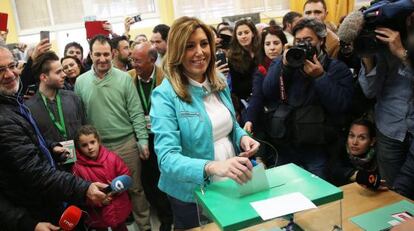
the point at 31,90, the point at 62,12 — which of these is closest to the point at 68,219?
the point at 31,90

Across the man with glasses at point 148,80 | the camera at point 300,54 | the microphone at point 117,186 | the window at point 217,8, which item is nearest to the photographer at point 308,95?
the camera at point 300,54

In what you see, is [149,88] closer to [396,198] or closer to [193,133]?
[193,133]

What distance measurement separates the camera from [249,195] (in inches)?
42.9

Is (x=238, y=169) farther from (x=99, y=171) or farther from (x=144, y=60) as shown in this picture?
(x=144, y=60)

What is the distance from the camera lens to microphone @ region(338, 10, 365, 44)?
5.60 ft

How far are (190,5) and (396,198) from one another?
17.2ft

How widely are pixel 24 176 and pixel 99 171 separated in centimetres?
74

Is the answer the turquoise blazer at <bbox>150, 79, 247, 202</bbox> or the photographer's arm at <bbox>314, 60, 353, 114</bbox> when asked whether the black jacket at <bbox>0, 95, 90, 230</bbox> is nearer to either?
the turquoise blazer at <bbox>150, 79, 247, 202</bbox>

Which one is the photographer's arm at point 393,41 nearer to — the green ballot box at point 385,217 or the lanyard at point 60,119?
the green ballot box at point 385,217

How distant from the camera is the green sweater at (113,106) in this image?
8.23ft

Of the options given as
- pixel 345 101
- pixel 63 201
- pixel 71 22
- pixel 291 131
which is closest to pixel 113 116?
pixel 63 201

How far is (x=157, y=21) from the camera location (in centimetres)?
595

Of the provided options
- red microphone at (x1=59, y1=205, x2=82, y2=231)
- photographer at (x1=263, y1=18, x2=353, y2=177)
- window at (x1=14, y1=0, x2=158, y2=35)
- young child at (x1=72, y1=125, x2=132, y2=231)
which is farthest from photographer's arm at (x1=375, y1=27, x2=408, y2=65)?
window at (x1=14, y1=0, x2=158, y2=35)

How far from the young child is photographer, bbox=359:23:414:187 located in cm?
159
